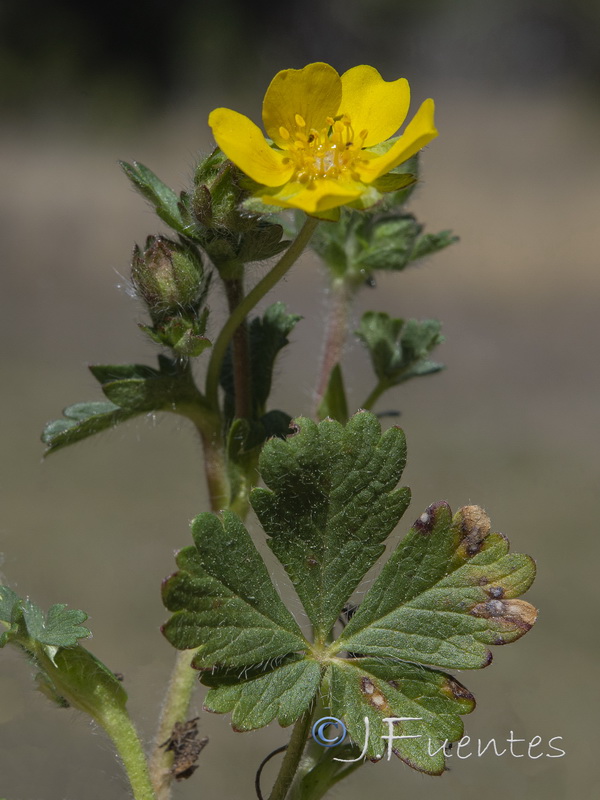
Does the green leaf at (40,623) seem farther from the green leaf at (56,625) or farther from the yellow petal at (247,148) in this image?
the yellow petal at (247,148)

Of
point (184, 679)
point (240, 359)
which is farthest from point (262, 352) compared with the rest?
point (184, 679)

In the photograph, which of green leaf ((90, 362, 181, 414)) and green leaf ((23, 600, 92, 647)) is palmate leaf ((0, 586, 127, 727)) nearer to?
green leaf ((23, 600, 92, 647))

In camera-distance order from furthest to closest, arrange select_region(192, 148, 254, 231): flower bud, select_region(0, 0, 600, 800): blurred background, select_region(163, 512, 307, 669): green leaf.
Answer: select_region(0, 0, 600, 800): blurred background
select_region(192, 148, 254, 231): flower bud
select_region(163, 512, 307, 669): green leaf

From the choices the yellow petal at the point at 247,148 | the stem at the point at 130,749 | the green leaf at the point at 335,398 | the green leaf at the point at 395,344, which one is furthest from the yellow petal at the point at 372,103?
the stem at the point at 130,749

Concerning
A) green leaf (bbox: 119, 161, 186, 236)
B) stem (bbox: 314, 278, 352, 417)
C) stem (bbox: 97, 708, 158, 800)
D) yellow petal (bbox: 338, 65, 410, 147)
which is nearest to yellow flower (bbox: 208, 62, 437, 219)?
yellow petal (bbox: 338, 65, 410, 147)

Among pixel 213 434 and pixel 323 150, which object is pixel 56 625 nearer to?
pixel 213 434

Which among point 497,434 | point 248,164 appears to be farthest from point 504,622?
point 497,434

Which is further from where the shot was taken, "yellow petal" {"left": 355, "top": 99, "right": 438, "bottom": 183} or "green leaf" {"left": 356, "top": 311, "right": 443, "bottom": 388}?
"green leaf" {"left": 356, "top": 311, "right": 443, "bottom": 388}
